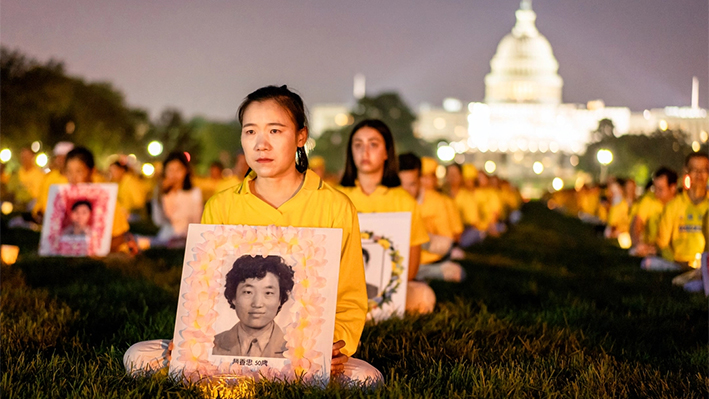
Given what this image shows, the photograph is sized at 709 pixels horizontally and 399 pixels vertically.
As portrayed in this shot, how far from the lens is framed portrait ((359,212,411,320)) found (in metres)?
5.92

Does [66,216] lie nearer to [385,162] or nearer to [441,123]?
[385,162]

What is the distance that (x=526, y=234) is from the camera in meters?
19.4

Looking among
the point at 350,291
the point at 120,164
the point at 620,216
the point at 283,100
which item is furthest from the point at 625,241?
the point at 283,100

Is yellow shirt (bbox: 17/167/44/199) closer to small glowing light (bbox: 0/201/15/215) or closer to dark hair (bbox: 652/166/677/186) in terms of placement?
small glowing light (bbox: 0/201/15/215)

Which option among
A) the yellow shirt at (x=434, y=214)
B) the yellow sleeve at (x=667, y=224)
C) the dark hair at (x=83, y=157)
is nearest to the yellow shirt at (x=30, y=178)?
the dark hair at (x=83, y=157)

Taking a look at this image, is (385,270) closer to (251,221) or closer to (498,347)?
(498,347)

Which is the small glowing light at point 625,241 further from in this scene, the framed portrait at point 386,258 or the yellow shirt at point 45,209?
the framed portrait at point 386,258

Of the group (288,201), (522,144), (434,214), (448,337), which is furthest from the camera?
(522,144)

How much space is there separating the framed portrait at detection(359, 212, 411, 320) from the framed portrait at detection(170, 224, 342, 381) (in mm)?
2186

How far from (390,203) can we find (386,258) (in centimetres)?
51

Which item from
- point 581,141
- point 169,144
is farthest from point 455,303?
point 581,141

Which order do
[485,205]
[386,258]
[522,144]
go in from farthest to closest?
[522,144]
[485,205]
[386,258]

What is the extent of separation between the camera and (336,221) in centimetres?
393

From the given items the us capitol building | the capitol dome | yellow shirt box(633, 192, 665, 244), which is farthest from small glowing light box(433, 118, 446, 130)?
yellow shirt box(633, 192, 665, 244)
